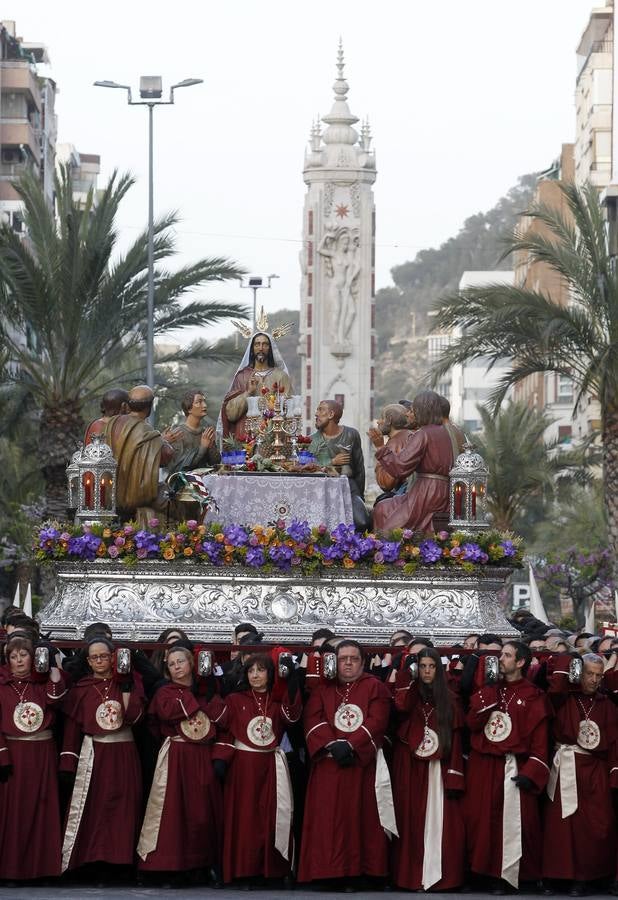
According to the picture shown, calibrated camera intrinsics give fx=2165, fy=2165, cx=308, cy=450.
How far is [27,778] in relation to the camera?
42.6ft

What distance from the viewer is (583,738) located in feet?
43.8

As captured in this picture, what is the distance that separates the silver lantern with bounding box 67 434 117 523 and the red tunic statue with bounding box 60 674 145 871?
4639 millimetres

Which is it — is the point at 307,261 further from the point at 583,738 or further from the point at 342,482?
the point at 583,738

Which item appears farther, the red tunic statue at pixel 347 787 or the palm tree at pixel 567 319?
the palm tree at pixel 567 319

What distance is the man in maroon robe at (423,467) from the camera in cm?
1794

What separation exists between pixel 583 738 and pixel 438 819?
105cm

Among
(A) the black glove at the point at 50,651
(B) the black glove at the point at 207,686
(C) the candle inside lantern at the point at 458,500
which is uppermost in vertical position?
(C) the candle inside lantern at the point at 458,500

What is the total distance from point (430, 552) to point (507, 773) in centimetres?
435

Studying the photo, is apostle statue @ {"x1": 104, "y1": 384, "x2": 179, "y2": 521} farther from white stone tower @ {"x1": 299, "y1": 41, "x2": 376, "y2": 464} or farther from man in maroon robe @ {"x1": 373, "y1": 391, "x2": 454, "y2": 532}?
white stone tower @ {"x1": 299, "y1": 41, "x2": 376, "y2": 464}

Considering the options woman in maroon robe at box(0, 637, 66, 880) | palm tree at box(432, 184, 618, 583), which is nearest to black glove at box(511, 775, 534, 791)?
woman in maroon robe at box(0, 637, 66, 880)

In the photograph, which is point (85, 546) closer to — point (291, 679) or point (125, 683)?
point (125, 683)

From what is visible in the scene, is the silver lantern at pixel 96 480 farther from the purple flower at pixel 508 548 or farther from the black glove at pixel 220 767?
the black glove at pixel 220 767

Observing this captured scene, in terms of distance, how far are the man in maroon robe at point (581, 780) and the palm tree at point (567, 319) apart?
1319 cm

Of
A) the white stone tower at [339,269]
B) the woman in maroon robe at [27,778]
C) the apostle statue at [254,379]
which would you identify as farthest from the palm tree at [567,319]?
the white stone tower at [339,269]
